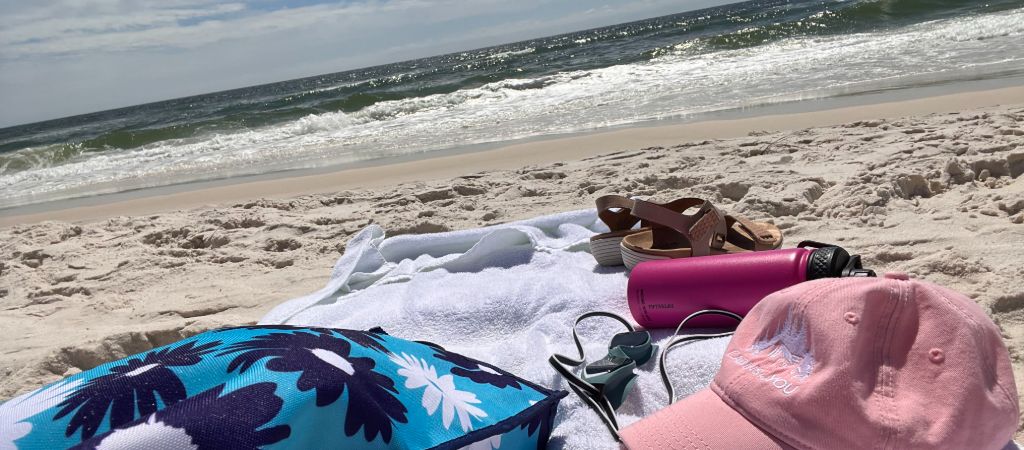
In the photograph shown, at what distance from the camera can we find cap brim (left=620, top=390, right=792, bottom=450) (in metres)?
1.17

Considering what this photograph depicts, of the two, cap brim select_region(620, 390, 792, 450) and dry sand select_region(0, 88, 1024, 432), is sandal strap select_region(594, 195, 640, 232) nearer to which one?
dry sand select_region(0, 88, 1024, 432)

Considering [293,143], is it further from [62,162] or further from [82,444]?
[82,444]

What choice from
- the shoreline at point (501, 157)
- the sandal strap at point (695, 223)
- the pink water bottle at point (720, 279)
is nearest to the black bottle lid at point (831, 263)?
the pink water bottle at point (720, 279)

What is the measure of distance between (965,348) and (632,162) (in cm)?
374

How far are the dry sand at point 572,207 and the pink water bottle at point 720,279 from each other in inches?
19.7

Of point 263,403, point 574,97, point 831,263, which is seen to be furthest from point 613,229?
point 574,97

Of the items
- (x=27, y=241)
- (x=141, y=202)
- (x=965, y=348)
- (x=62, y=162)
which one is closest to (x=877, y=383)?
(x=965, y=348)

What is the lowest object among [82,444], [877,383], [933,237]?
[933,237]

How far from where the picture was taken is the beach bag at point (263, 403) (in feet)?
3.43

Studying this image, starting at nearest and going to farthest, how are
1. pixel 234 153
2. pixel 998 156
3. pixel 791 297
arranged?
1. pixel 791 297
2. pixel 998 156
3. pixel 234 153

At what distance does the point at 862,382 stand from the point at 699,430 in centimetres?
27

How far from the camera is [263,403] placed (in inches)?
42.8

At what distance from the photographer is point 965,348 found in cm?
108

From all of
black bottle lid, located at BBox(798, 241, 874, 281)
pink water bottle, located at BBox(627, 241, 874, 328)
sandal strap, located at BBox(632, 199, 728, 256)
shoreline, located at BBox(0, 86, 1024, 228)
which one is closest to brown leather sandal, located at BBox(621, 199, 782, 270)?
sandal strap, located at BBox(632, 199, 728, 256)
